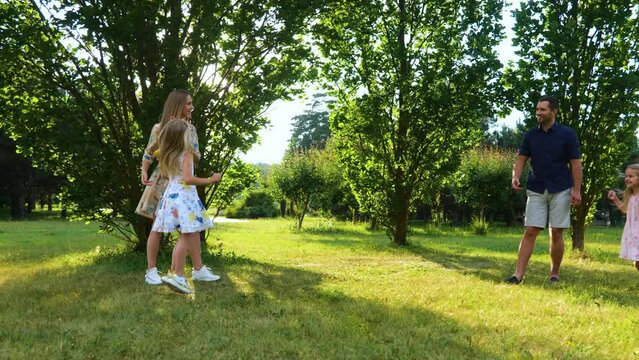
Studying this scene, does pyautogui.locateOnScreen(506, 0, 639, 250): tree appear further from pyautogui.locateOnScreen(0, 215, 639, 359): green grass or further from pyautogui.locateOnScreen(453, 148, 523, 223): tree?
pyautogui.locateOnScreen(453, 148, 523, 223): tree

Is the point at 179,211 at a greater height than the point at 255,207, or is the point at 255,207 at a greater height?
the point at 179,211

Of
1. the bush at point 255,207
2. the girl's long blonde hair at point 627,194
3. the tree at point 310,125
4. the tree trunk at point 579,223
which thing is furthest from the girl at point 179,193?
the tree at point 310,125

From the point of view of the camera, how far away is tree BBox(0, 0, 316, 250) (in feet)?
24.1


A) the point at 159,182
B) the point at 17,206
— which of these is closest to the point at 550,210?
the point at 159,182

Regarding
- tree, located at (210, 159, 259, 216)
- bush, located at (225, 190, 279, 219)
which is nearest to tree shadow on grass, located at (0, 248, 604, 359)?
tree, located at (210, 159, 259, 216)

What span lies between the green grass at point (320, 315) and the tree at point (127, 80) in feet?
5.35

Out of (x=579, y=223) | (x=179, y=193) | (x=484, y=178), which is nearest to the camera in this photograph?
(x=179, y=193)

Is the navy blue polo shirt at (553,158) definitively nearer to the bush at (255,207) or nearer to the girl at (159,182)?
the girl at (159,182)

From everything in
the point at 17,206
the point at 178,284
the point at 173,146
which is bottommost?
the point at 17,206

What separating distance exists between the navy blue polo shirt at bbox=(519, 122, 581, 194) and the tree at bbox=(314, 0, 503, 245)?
447 centimetres

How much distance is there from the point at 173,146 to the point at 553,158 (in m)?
4.41

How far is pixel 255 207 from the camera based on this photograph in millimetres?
46906

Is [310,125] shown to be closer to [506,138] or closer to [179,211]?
[506,138]

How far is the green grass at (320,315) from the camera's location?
137 inches
